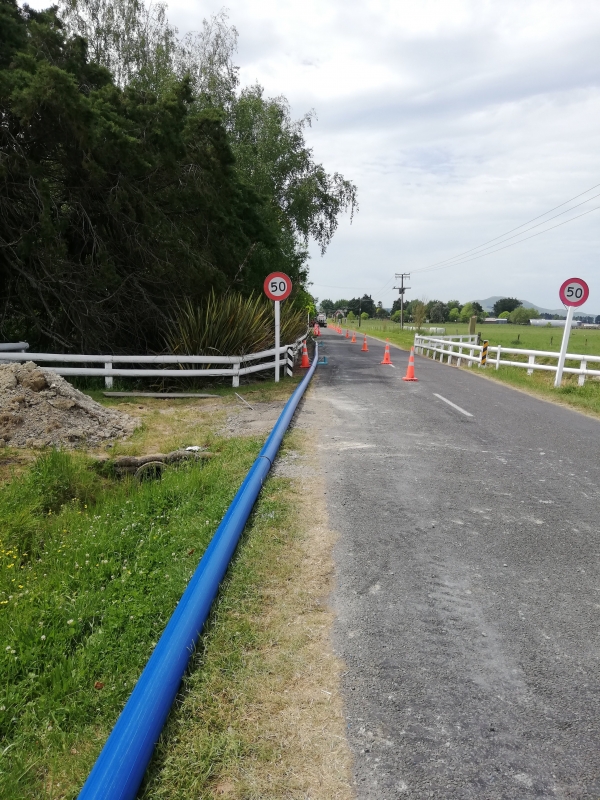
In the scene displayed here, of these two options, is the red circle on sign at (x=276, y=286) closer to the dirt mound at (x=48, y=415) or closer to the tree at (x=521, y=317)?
the dirt mound at (x=48, y=415)

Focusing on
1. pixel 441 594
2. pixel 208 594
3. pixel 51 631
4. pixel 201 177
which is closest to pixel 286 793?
pixel 208 594

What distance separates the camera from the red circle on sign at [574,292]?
1370 centimetres

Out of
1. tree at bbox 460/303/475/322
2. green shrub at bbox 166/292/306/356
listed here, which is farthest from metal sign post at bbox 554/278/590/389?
tree at bbox 460/303/475/322

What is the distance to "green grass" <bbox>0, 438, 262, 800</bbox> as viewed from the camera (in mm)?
Result: 2547

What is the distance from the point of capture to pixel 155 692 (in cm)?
237

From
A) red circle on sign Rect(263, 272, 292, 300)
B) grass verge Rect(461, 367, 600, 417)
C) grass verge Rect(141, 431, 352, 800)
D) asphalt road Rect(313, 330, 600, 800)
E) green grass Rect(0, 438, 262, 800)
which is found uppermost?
red circle on sign Rect(263, 272, 292, 300)

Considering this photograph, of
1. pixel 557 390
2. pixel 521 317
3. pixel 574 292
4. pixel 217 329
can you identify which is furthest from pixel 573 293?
pixel 521 317

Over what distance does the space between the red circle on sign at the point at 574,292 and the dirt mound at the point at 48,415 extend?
11.0m

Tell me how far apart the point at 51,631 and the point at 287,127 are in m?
30.8

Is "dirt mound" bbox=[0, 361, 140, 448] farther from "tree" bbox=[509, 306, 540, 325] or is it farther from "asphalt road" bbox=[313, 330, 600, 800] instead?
"tree" bbox=[509, 306, 540, 325]

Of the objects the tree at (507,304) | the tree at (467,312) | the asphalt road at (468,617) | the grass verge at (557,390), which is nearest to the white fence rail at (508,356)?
the grass verge at (557,390)

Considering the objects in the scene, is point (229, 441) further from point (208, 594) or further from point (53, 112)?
point (53, 112)

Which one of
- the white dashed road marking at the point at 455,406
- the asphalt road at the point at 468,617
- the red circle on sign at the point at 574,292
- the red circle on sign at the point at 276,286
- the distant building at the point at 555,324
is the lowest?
the asphalt road at the point at 468,617

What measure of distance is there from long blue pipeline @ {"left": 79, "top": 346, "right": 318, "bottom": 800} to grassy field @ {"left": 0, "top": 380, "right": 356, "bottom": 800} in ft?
0.42
